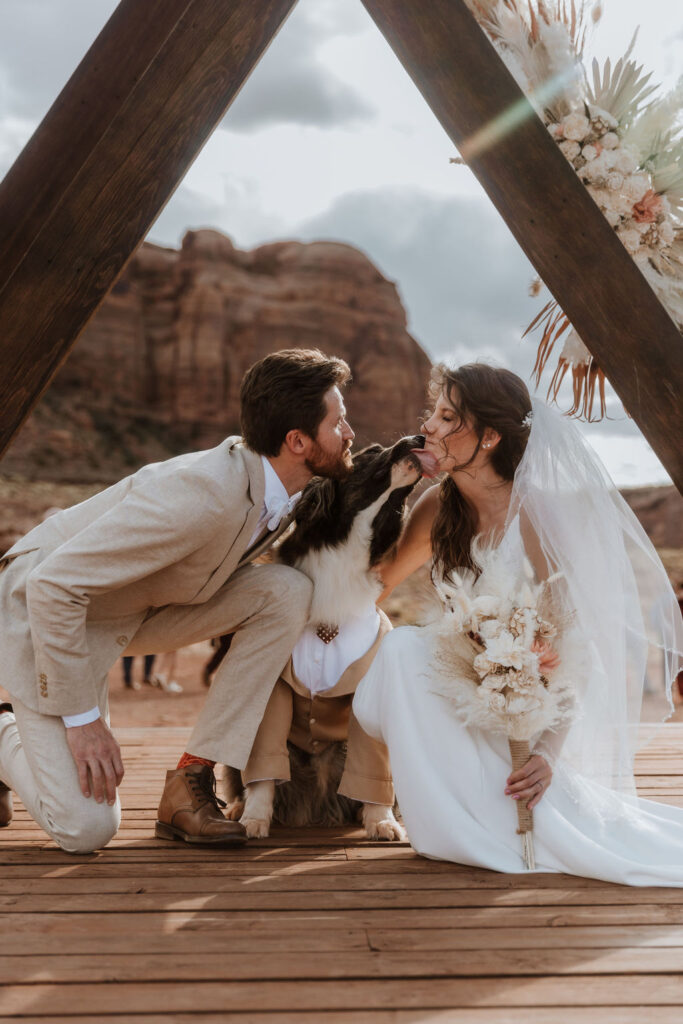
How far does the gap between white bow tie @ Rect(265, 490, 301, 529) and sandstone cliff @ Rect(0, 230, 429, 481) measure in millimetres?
35151

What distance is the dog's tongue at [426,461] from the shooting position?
9.37 feet

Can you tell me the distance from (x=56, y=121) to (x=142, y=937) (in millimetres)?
1927

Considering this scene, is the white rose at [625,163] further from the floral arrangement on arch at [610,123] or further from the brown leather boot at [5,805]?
the brown leather boot at [5,805]

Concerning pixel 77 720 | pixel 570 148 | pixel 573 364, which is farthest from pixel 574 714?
pixel 570 148

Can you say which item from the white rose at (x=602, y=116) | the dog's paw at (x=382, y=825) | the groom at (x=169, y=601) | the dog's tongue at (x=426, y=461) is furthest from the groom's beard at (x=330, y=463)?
the white rose at (x=602, y=116)

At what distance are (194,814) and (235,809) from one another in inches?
13.5

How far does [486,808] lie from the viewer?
2391 millimetres

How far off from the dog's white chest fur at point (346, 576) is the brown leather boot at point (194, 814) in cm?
62

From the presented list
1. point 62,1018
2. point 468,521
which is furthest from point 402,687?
point 62,1018

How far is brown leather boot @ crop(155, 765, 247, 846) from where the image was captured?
2.62 metres

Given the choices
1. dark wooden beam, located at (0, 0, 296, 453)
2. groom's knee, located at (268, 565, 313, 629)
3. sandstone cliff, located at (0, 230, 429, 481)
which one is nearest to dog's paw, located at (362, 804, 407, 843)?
groom's knee, located at (268, 565, 313, 629)

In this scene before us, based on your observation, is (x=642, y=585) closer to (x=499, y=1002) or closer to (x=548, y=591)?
(x=548, y=591)

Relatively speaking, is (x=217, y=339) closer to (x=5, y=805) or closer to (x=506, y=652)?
(x=5, y=805)

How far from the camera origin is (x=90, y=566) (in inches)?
97.3
